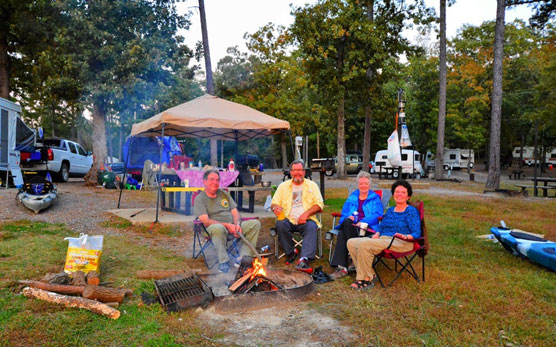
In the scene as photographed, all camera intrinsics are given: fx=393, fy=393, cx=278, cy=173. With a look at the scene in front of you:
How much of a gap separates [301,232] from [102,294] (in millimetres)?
2262

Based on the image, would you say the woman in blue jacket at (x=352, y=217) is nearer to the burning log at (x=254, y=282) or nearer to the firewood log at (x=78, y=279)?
the burning log at (x=254, y=282)

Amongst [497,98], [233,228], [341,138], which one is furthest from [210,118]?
[341,138]

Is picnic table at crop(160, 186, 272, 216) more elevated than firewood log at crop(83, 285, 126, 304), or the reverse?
picnic table at crop(160, 186, 272, 216)

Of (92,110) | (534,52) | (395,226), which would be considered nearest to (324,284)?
(395,226)

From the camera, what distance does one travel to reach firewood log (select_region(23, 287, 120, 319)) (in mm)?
2918

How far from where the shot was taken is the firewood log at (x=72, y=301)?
292cm

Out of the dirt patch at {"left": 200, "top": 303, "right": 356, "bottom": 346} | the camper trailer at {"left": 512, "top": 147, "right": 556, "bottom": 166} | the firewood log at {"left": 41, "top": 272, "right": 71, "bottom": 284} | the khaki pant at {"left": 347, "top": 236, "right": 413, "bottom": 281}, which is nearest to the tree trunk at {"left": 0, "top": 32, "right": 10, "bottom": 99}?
the firewood log at {"left": 41, "top": 272, "right": 71, "bottom": 284}

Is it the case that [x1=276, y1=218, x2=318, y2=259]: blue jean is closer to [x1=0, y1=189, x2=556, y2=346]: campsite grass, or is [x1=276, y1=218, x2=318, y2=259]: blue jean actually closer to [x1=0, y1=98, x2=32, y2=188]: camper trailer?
[x1=0, y1=189, x2=556, y2=346]: campsite grass

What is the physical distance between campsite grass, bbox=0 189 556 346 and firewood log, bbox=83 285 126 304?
0.09 metres

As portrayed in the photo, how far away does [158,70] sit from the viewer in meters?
13.0

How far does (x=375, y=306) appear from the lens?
3.21 meters

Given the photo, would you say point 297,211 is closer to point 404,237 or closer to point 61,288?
point 404,237

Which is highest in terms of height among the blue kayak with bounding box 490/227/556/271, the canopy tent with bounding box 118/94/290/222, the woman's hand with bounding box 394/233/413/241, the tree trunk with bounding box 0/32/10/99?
the tree trunk with bounding box 0/32/10/99

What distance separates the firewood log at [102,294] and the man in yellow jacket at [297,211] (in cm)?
194
